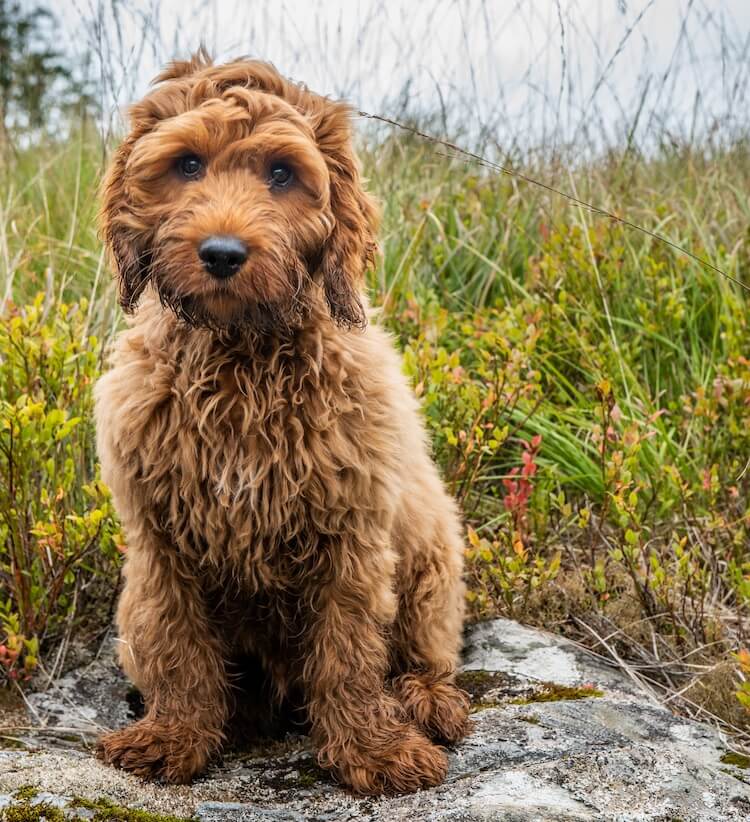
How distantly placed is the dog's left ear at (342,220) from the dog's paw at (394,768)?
3.93 ft

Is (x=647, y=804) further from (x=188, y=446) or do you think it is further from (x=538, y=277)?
(x=538, y=277)

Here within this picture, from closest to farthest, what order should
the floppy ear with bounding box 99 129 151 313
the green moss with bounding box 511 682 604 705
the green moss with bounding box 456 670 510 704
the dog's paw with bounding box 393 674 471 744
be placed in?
1. the floppy ear with bounding box 99 129 151 313
2. the dog's paw with bounding box 393 674 471 744
3. the green moss with bounding box 511 682 604 705
4. the green moss with bounding box 456 670 510 704

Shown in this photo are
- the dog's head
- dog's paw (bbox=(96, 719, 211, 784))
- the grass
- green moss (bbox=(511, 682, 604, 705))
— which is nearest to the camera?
the dog's head

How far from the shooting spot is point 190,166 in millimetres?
2607

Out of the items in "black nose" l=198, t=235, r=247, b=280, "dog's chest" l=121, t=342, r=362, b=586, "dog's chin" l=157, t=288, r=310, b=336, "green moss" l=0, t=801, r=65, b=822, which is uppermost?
"black nose" l=198, t=235, r=247, b=280

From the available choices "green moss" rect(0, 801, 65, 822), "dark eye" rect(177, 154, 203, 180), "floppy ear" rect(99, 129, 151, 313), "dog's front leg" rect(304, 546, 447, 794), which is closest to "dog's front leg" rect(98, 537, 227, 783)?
"dog's front leg" rect(304, 546, 447, 794)

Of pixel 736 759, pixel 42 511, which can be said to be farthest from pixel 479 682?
pixel 42 511

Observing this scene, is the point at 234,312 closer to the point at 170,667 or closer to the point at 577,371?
the point at 170,667

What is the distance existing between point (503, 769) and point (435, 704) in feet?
1.24

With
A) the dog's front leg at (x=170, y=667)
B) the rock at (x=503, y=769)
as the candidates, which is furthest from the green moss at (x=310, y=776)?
the dog's front leg at (x=170, y=667)

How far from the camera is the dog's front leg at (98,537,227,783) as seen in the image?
2.86 metres

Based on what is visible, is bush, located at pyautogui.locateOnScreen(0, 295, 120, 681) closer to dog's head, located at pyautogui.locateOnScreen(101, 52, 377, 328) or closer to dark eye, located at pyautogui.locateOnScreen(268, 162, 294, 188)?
dog's head, located at pyautogui.locateOnScreen(101, 52, 377, 328)

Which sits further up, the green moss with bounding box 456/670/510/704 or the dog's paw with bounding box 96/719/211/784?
the green moss with bounding box 456/670/510/704

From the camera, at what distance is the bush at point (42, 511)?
3309mm
